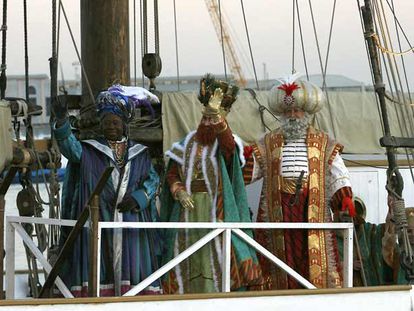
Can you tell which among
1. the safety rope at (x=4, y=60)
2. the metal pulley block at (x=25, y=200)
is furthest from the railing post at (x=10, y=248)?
the safety rope at (x=4, y=60)

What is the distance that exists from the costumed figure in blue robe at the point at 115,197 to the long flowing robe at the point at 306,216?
764 mm

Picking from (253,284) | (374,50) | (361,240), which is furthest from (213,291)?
(374,50)

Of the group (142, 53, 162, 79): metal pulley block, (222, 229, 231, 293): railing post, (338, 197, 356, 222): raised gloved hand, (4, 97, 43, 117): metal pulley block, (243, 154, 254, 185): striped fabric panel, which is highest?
(142, 53, 162, 79): metal pulley block

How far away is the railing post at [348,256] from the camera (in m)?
6.49

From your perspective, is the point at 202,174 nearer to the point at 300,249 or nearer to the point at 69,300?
the point at 300,249

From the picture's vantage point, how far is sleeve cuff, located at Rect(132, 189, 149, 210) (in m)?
6.27

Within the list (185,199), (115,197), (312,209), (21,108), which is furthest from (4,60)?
Answer: (312,209)

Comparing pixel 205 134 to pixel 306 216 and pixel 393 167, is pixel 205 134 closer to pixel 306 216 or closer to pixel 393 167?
pixel 306 216

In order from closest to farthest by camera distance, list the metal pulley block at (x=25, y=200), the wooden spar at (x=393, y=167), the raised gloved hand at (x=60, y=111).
Answer: the raised gloved hand at (x=60, y=111), the wooden spar at (x=393, y=167), the metal pulley block at (x=25, y=200)

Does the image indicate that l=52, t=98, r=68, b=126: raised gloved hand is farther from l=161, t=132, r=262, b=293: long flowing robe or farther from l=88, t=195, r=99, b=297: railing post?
l=161, t=132, r=262, b=293: long flowing robe

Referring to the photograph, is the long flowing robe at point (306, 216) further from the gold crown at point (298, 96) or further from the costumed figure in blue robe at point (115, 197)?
the costumed figure in blue robe at point (115, 197)

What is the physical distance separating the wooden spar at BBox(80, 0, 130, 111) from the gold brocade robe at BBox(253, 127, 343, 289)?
5.40 feet

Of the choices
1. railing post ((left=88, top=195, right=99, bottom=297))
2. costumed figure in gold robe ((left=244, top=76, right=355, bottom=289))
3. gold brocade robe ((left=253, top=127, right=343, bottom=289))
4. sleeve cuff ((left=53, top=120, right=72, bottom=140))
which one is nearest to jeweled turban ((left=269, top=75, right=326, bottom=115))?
costumed figure in gold robe ((left=244, top=76, right=355, bottom=289))

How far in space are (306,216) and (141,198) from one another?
3.57 feet
